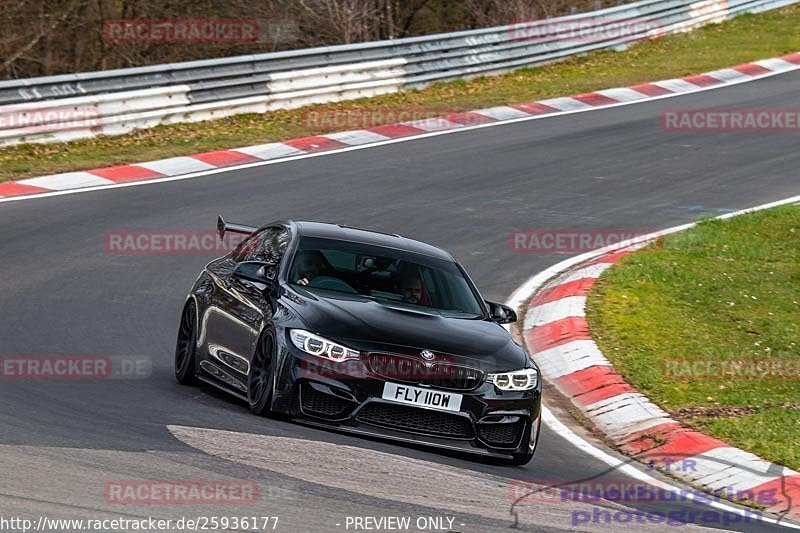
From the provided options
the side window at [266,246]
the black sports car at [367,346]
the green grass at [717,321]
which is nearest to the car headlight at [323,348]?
the black sports car at [367,346]

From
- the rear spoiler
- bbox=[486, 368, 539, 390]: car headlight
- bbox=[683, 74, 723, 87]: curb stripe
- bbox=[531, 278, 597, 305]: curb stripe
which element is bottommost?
bbox=[531, 278, 597, 305]: curb stripe

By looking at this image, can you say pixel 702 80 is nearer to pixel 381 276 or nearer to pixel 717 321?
pixel 717 321

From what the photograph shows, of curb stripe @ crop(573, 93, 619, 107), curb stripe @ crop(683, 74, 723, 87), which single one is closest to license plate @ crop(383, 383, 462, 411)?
curb stripe @ crop(573, 93, 619, 107)

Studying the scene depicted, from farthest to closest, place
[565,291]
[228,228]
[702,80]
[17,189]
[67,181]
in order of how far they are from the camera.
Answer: [702,80]
[67,181]
[17,189]
[565,291]
[228,228]

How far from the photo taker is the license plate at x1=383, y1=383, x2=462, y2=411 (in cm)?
825

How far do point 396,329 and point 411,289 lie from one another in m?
0.97

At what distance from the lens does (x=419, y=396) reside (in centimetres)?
827

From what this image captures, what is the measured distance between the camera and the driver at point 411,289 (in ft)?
31.0

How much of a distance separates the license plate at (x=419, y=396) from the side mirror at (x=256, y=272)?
56.3 inches

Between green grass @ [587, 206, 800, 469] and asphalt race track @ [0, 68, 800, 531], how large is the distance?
1147 mm

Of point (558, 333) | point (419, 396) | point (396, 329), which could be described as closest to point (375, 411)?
point (419, 396)

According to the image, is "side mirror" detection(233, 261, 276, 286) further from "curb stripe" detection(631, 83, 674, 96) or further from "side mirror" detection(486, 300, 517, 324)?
"curb stripe" detection(631, 83, 674, 96)

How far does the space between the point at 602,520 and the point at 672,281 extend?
22.8 ft

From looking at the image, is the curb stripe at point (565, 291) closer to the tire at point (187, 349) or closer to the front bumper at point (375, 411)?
the tire at point (187, 349)
